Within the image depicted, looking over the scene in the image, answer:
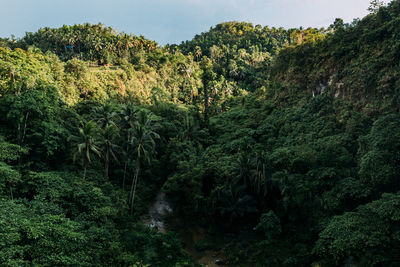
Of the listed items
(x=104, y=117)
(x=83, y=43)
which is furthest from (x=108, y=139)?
(x=83, y=43)

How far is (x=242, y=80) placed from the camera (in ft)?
287

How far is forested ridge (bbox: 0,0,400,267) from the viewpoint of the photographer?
2059cm

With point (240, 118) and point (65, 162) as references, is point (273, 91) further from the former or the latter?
point (65, 162)

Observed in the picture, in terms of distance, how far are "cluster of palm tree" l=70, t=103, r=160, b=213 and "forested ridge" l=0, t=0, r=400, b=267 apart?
0.58ft

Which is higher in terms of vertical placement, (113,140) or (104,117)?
(104,117)

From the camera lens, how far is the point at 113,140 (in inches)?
1329

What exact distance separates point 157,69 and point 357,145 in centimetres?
5805

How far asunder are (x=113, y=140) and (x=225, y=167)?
584 inches

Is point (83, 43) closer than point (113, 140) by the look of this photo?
No

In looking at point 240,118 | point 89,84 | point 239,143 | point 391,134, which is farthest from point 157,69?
point 391,134

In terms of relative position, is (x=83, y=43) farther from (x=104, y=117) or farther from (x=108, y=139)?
(x=108, y=139)

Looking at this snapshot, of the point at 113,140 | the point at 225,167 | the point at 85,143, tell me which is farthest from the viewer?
the point at 225,167

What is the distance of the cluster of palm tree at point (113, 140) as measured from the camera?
2911 centimetres

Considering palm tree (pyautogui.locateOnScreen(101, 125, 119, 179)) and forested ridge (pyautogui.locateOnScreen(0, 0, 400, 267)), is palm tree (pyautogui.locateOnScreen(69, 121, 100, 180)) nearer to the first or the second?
forested ridge (pyautogui.locateOnScreen(0, 0, 400, 267))
